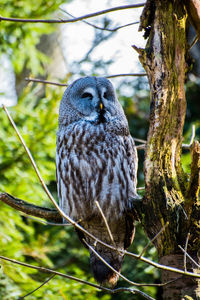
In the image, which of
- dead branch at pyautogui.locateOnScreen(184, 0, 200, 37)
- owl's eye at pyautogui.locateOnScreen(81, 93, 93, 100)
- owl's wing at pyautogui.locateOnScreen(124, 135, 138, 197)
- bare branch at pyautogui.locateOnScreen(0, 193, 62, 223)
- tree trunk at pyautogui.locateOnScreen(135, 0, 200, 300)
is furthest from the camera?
owl's eye at pyautogui.locateOnScreen(81, 93, 93, 100)

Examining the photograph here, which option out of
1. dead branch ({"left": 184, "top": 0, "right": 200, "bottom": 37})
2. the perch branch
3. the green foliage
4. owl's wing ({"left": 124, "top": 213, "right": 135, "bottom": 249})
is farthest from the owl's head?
the green foliage

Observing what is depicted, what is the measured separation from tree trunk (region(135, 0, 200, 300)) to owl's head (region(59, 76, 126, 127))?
82 cm

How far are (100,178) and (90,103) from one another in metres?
0.77

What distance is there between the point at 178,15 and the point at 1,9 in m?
2.47

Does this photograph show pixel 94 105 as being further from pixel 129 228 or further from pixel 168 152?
pixel 168 152

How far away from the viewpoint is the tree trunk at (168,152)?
218cm

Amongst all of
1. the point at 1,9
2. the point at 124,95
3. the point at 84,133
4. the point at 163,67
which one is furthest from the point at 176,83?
the point at 124,95

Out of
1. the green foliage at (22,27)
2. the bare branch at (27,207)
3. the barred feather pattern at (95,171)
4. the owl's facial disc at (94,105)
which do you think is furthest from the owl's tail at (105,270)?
the green foliage at (22,27)

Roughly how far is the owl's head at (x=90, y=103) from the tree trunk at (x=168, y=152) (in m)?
0.82

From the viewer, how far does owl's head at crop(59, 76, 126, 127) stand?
3307 millimetres

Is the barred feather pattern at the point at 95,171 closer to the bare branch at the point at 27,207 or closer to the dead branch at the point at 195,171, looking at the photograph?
the bare branch at the point at 27,207

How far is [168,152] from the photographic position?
2412 mm

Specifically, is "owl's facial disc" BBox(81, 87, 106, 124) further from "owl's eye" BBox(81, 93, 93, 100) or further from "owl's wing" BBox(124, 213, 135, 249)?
"owl's wing" BBox(124, 213, 135, 249)

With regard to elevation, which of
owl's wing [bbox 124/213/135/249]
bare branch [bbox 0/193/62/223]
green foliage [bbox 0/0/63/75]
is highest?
green foliage [bbox 0/0/63/75]
